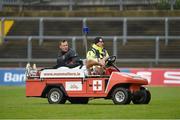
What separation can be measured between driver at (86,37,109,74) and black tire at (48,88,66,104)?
3.78 feet

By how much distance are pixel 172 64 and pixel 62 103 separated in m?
19.4

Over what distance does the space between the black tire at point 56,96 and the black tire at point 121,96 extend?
1764 millimetres

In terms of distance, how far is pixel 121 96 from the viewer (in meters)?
21.1

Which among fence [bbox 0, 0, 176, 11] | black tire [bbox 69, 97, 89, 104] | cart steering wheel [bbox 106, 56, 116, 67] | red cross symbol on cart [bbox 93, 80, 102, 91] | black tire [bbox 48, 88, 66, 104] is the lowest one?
black tire [bbox 69, 97, 89, 104]

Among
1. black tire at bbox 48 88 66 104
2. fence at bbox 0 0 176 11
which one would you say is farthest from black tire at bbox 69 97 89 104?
fence at bbox 0 0 176 11

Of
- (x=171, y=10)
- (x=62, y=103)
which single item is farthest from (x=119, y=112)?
(x=171, y=10)

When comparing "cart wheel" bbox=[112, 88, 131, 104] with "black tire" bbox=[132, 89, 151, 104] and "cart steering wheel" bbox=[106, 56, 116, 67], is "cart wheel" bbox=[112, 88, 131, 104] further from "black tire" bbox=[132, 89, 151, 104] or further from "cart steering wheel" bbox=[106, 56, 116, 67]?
"cart steering wheel" bbox=[106, 56, 116, 67]

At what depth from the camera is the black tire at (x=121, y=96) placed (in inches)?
827

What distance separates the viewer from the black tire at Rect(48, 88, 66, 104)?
22172 millimetres

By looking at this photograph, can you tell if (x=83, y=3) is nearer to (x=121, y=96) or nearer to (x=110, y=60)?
(x=110, y=60)

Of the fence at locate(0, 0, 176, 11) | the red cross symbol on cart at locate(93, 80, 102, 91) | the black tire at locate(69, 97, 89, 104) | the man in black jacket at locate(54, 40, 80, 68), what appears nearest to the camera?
the red cross symbol on cart at locate(93, 80, 102, 91)

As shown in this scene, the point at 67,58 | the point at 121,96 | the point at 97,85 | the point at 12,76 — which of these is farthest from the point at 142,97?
the point at 12,76

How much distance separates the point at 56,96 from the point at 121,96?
217 centimetres

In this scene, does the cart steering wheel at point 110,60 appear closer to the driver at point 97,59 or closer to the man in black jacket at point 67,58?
the driver at point 97,59
